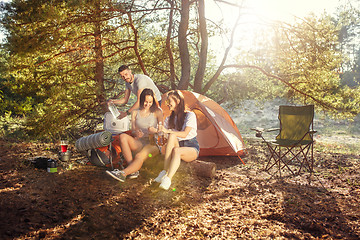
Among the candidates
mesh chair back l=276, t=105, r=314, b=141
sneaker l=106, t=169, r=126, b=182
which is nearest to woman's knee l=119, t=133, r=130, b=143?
sneaker l=106, t=169, r=126, b=182

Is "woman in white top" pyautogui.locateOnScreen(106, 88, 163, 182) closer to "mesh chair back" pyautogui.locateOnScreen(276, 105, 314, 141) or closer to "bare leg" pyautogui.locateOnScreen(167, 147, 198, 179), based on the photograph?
"bare leg" pyautogui.locateOnScreen(167, 147, 198, 179)

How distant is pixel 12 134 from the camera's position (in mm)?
8859

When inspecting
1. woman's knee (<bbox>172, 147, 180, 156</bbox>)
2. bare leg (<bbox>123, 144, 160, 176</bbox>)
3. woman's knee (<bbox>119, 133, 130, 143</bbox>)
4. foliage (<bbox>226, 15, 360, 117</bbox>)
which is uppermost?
foliage (<bbox>226, 15, 360, 117</bbox>)

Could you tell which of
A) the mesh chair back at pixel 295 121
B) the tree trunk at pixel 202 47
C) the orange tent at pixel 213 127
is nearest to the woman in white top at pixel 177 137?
the orange tent at pixel 213 127

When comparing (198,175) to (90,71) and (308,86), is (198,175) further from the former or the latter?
(308,86)

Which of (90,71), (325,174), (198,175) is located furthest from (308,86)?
(90,71)

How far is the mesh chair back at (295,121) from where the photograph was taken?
5391 mm

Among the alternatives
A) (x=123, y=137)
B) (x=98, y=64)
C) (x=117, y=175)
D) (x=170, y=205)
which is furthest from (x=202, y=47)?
(x=170, y=205)

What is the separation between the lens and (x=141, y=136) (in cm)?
403

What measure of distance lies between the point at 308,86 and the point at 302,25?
64.3 inches

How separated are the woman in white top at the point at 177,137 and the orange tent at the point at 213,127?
64.9 inches

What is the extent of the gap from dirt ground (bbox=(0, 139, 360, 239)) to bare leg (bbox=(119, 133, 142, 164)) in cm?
34

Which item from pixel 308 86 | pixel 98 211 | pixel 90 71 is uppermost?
pixel 90 71

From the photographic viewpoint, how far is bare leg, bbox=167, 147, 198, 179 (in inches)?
144
